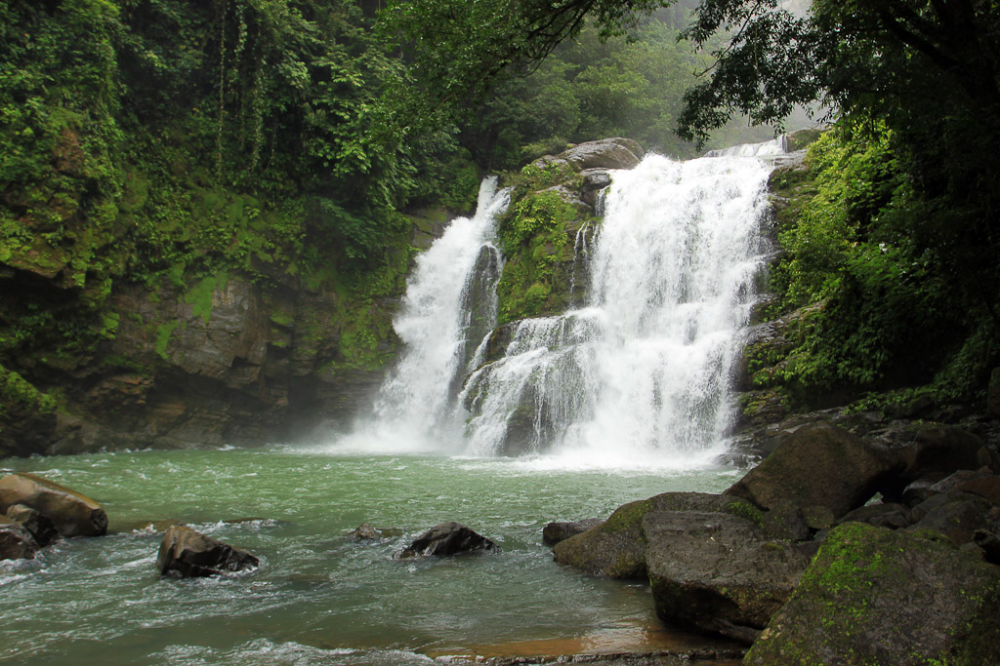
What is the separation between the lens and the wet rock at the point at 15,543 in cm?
653

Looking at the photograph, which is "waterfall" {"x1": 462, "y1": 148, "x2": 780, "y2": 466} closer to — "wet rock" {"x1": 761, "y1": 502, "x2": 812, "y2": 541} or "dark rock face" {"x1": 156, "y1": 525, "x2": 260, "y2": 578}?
"wet rock" {"x1": 761, "y1": 502, "x2": 812, "y2": 541}

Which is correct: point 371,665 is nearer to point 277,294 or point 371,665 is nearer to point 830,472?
Answer: point 830,472

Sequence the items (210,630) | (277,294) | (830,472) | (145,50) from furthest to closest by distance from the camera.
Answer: (277,294), (145,50), (830,472), (210,630)

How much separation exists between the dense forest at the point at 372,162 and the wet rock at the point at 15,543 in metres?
5.84

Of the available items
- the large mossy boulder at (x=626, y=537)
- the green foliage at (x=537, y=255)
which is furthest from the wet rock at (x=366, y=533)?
the green foliage at (x=537, y=255)

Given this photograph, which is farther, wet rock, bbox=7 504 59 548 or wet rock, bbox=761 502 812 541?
wet rock, bbox=7 504 59 548

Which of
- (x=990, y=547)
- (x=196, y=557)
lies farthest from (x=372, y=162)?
(x=990, y=547)

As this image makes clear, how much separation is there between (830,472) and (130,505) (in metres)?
9.55

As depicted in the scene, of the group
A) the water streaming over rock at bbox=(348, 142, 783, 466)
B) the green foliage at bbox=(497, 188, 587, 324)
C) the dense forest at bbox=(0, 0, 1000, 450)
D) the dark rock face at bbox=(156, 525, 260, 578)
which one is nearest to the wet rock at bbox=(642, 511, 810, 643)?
the dark rock face at bbox=(156, 525, 260, 578)

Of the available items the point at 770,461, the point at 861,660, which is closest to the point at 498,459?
the point at 770,461

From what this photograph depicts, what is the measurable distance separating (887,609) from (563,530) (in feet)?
14.1

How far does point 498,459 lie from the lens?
15.1 meters

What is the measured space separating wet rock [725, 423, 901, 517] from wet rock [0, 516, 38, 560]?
24.7 ft

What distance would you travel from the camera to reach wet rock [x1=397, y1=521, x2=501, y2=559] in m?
6.86
